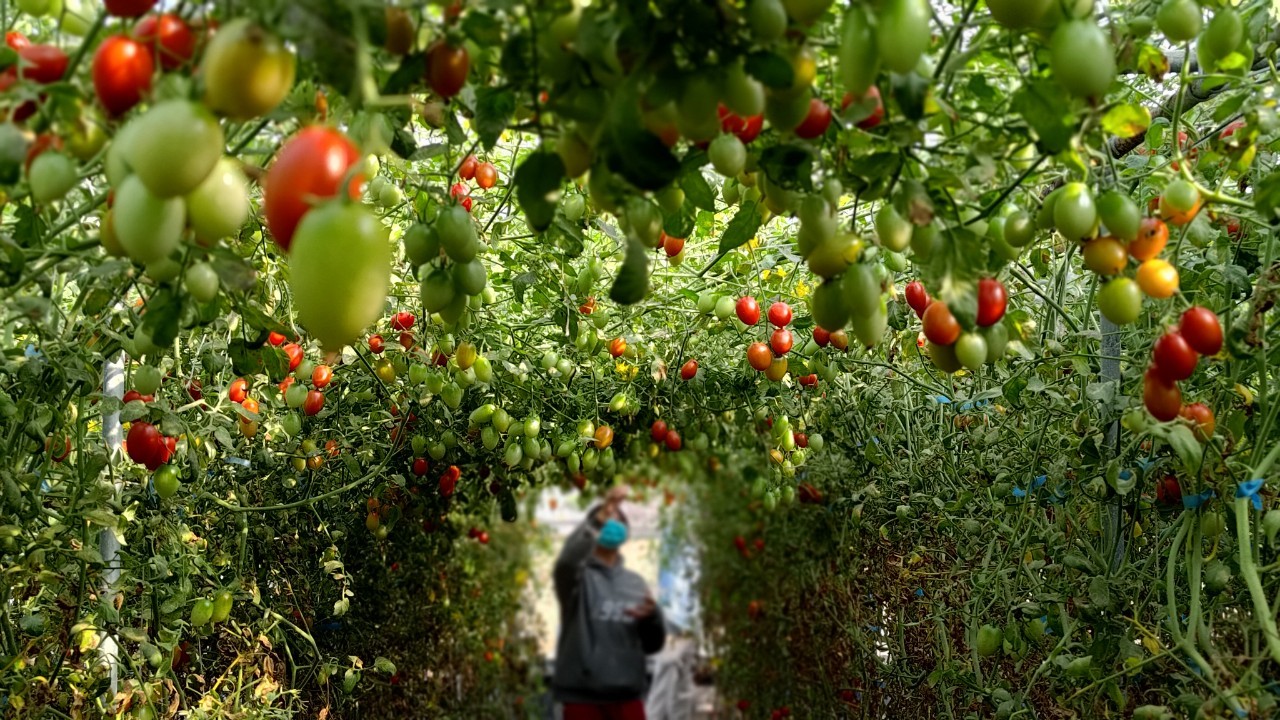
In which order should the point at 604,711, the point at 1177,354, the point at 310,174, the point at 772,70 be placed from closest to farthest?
1. the point at 310,174
2. the point at 772,70
3. the point at 1177,354
4. the point at 604,711

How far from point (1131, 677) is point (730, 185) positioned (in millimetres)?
954

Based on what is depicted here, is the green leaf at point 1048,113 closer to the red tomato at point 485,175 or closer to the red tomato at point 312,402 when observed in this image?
the red tomato at point 485,175

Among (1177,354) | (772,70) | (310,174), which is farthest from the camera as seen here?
(1177,354)

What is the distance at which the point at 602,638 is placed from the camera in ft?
14.4

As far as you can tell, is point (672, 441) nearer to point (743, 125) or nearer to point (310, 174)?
point (743, 125)

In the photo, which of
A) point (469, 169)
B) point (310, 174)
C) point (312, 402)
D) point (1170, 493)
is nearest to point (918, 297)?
point (1170, 493)

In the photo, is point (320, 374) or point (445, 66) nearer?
point (445, 66)

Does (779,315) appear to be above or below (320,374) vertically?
above

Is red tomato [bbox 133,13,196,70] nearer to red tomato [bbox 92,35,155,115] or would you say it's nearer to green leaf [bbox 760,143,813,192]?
red tomato [bbox 92,35,155,115]

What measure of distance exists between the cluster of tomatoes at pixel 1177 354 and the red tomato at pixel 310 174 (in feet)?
2.66

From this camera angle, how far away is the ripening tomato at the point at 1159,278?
874 millimetres

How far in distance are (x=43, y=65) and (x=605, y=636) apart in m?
4.04

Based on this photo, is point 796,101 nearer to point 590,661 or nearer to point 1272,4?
point 1272,4

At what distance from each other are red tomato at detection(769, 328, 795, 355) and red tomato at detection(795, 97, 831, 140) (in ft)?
4.36
